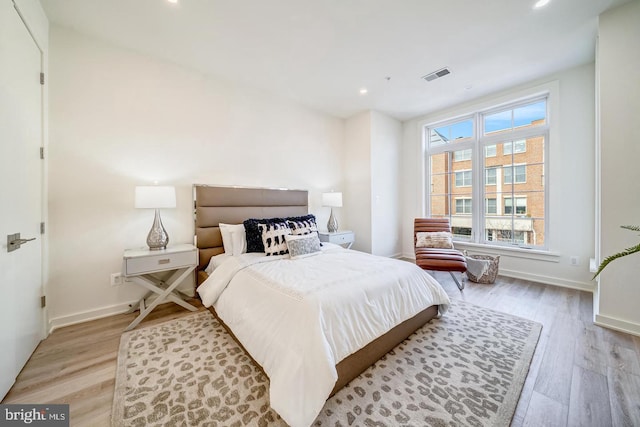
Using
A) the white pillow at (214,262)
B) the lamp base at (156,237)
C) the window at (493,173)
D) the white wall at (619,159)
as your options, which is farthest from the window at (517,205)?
the lamp base at (156,237)

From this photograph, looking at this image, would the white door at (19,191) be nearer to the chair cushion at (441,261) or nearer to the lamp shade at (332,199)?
the lamp shade at (332,199)

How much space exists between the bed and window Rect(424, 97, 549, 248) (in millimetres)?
2471

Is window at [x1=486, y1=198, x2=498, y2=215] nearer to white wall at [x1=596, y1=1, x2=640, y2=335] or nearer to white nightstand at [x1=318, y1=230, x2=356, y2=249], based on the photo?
white wall at [x1=596, y1=1, x2=640, y2=335]

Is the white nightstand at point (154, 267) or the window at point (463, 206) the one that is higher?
the window at point (463, 206)

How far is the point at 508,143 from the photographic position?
3.82m

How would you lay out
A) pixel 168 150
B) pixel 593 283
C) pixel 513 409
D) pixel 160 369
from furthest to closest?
pixel 593 283 → pixel 168 150 → pixel 160 369 → pixel 513 409

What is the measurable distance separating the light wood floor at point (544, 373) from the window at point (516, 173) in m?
1.95

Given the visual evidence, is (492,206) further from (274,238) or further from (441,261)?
(274,238)

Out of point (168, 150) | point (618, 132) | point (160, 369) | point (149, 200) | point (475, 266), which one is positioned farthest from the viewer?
point (475, 266)

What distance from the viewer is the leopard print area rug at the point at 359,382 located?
130cm

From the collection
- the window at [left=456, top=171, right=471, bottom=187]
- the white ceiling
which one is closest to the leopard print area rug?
the window at [left=456, top=171, right=471, bottom=187]

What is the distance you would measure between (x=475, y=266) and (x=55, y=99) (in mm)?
5309

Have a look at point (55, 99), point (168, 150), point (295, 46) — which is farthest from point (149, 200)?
point (295, 46)

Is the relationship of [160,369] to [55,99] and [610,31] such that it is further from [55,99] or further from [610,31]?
[610,31]
